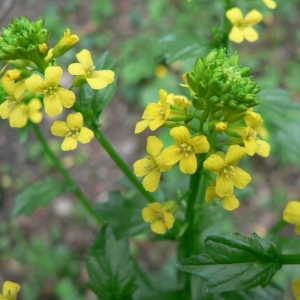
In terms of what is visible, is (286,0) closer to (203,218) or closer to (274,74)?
(274,74)

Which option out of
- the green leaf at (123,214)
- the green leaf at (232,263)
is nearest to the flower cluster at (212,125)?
the green leaf at (232,263)

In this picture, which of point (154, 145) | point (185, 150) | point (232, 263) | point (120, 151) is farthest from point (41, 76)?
point (120, 151)

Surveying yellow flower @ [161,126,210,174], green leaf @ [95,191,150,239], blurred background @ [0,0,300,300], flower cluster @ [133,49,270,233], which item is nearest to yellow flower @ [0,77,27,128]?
flower cluster @ [133,49,270,233]

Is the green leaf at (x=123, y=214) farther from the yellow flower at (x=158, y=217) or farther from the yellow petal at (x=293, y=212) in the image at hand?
the yellow petal at (x=293, y=212)

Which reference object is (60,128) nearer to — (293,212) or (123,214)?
(123,214)

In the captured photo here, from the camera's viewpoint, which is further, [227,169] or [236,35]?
[236,35]

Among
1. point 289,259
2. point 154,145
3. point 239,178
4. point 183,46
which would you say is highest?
point 154,145
